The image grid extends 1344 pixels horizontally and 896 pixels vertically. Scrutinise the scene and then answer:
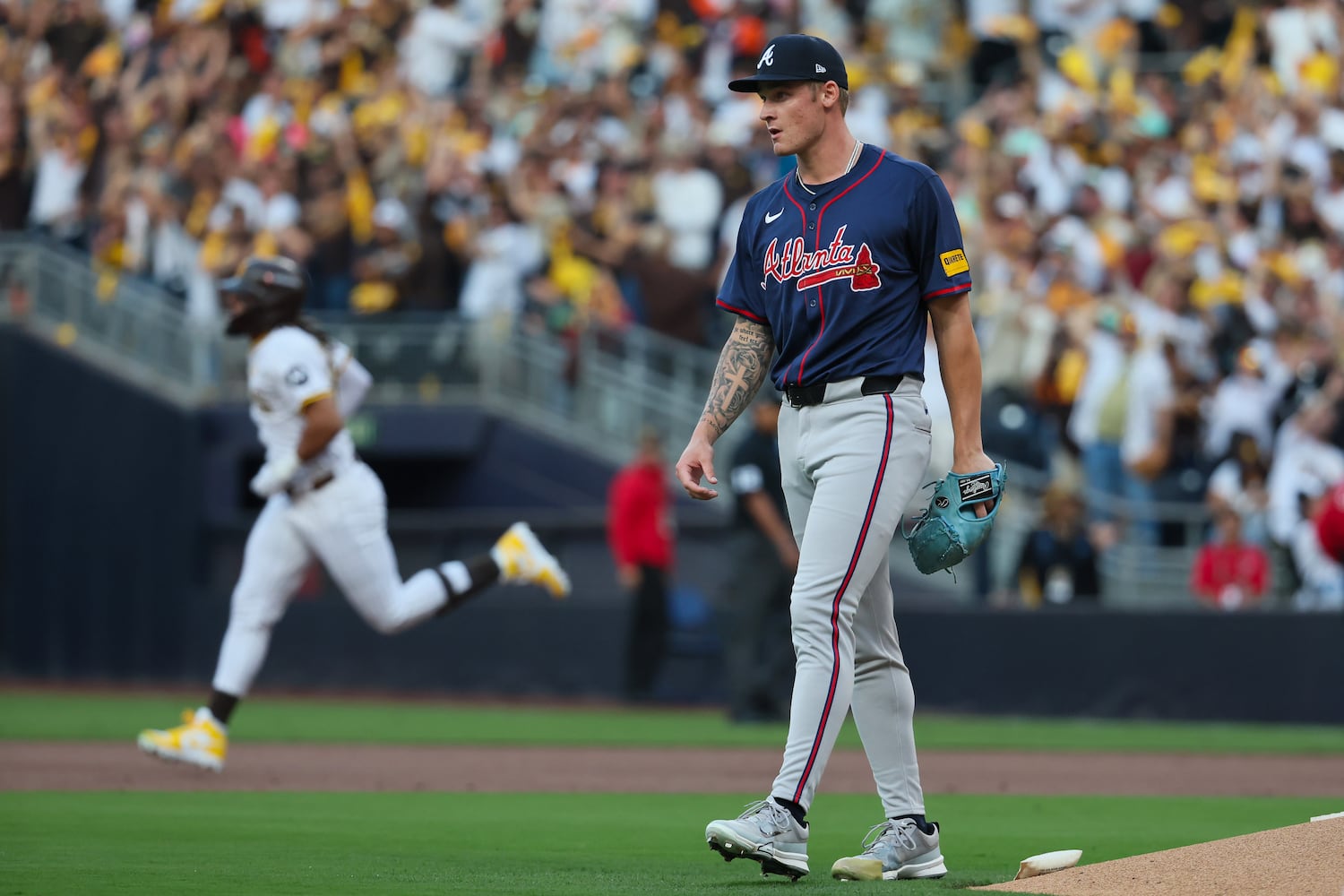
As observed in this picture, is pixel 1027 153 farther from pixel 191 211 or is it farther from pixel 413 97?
pixel 191 211

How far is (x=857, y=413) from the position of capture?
6.12 m

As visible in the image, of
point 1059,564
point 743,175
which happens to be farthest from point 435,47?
point 1059,564

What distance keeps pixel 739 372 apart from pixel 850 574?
808mm

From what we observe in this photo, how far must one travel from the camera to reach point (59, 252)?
785 inches

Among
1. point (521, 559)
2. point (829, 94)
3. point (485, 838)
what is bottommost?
point (485, 838)

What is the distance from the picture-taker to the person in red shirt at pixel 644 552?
16.5 metres

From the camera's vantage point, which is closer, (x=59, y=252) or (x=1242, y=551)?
(x=1242, y=551)

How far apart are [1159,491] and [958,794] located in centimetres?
700

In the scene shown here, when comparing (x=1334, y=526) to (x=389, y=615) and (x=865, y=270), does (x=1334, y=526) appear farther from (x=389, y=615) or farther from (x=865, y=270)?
(x=389, y=615)

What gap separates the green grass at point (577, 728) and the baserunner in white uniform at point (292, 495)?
2.87 m

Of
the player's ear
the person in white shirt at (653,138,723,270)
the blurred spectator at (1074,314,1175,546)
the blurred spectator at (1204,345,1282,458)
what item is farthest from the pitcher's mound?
the person in white shirt at (653,138,723,270)

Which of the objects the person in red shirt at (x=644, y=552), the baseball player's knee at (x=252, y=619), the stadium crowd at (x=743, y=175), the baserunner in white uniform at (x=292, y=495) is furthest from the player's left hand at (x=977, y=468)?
the person in red shirt at (x=644, y=552)

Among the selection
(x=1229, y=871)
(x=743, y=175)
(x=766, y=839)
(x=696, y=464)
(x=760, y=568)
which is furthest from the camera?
(x=743, y=175)

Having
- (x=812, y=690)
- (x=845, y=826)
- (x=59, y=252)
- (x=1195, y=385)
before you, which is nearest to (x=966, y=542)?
(x=812, y=690)
